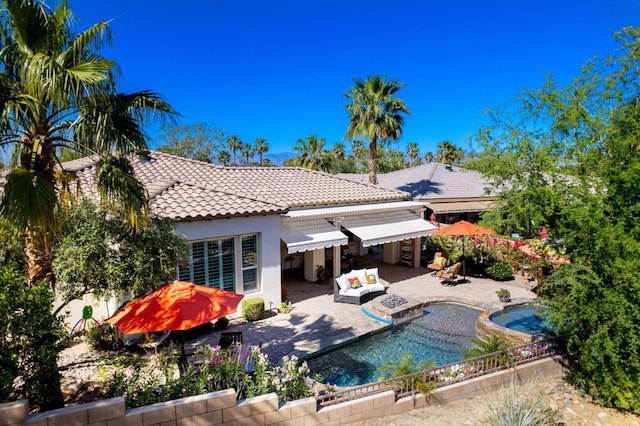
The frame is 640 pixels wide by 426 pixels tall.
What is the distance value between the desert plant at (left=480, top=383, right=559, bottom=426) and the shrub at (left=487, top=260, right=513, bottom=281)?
20203 mm


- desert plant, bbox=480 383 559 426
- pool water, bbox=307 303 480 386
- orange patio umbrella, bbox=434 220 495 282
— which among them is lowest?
pool water, bbox=307 303 480 386

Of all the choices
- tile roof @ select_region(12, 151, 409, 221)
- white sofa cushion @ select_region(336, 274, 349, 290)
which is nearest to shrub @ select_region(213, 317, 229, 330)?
tile roof @ select_region(12, 151, 409, 221)

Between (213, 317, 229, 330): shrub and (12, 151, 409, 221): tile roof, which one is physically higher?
(12, 151, 409, 221): tile roof

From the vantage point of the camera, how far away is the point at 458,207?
4444 centimetres

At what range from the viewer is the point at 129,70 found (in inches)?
445

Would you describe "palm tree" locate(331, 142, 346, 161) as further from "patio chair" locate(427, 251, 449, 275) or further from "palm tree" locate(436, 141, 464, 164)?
"patio chair" locate(427, 251, 449, 275)

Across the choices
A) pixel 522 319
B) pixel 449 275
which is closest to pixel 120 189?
pixel 522 319

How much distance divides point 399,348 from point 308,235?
32.2 feet

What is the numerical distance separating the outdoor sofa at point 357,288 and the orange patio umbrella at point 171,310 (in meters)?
12.5

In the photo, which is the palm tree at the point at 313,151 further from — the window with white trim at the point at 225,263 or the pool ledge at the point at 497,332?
the pool ledge at the point at 497,332

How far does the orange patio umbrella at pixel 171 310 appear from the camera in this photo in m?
11.8

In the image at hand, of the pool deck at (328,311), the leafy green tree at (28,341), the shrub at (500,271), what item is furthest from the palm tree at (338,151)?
the leafy green tree at (28,341)

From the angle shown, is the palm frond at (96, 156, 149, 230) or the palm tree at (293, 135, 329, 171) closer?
the palm frond at (96, 156, 149, 230)

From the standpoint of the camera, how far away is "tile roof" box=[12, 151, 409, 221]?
66.0 ft
